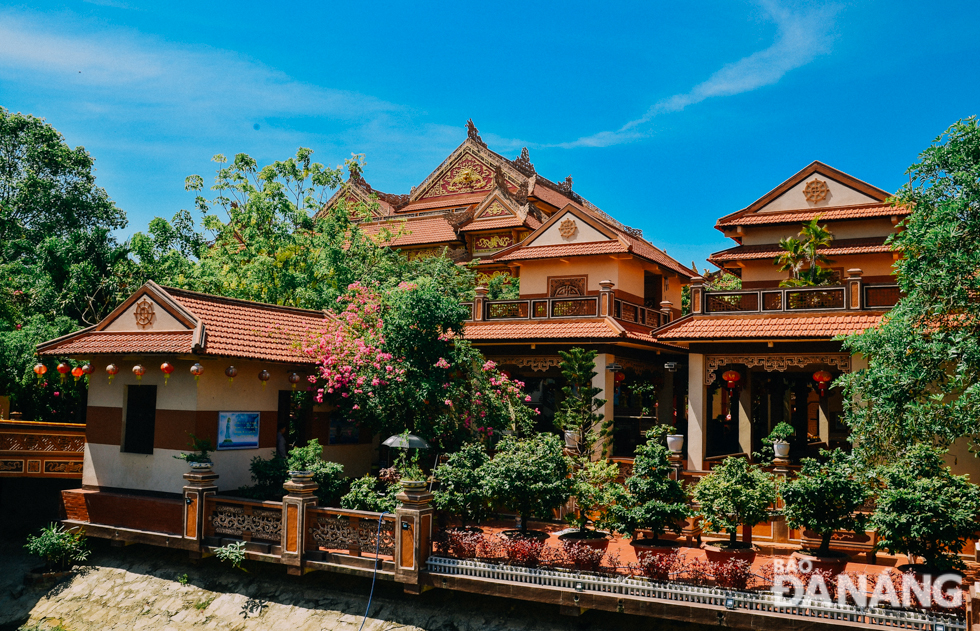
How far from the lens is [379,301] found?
1523 cm

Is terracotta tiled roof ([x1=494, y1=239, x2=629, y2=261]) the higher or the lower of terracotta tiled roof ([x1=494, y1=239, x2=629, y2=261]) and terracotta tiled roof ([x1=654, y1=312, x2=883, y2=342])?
the higher

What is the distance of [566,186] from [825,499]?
25.9 m

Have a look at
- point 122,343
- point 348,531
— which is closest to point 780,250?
point 348,531

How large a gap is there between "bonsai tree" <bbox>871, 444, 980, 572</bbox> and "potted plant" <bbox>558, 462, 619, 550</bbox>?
12.0ft

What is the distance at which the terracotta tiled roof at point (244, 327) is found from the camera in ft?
42.3

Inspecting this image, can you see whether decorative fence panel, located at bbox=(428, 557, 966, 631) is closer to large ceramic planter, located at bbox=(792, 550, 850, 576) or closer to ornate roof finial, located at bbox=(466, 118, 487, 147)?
large ceramic planter, located at bbox=(792, 550, 850, 576)

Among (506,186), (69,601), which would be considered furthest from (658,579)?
(506,186)

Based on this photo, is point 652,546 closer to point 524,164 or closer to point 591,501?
point 591,501

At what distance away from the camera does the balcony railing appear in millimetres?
14477

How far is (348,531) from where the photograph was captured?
→ 11078 mm

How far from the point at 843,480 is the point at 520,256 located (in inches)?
499

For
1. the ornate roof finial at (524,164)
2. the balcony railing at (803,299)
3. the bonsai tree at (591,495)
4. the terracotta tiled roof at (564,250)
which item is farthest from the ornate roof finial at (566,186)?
the bonsai tree at (591,495)

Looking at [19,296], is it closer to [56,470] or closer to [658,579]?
[56,470]

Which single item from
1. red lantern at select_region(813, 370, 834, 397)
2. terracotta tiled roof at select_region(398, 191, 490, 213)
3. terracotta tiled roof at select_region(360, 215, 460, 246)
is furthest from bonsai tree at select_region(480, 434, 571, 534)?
terracotta tiled roof at select_region(398, 191, 490, 213)
